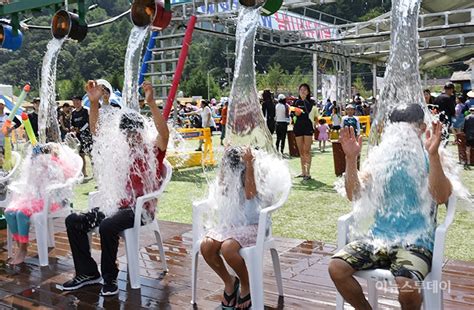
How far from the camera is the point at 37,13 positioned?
496cm

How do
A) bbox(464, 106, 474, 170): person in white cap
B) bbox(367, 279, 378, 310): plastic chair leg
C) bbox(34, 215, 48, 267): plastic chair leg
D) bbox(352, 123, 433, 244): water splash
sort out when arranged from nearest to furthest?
bbox(352, 123, 433, 244): water splash
bbox(367, 279, 378, 310): plastic chair leg
bbox(34, 215, 48, 267): plastic chair leg
bbox(464, 106, 474, 170): person in white cap

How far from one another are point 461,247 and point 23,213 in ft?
11.3

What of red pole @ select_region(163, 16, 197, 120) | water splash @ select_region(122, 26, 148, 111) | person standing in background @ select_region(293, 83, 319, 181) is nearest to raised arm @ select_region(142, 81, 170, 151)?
red pole @ select_region(163, 16, 197, 120)

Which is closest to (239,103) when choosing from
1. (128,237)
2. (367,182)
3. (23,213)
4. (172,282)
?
(367,182)

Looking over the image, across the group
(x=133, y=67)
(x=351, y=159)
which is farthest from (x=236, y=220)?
(x=133, y=67)

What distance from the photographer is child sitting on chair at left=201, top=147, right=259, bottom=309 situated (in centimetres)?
277

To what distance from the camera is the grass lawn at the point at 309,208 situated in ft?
13.8

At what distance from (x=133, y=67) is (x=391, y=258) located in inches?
99.7

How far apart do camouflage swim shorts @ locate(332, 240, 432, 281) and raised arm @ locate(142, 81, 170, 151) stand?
4.59 feet

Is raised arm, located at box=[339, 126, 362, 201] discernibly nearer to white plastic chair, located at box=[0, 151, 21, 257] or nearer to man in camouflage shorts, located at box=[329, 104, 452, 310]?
man in camouflage shorts, located at box=[329, 104, 452, 310]

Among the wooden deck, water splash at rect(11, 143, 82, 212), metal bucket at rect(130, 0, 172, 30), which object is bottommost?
the wooden deck

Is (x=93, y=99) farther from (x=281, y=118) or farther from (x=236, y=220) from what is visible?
(x=281, y=118)

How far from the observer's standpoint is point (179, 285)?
3371 millimetres

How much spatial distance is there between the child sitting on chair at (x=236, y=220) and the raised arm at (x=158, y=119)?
21.6 inches
